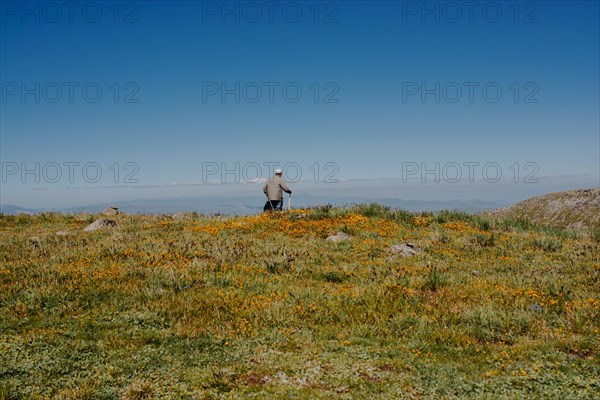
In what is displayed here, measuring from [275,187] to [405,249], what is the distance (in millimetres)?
10831

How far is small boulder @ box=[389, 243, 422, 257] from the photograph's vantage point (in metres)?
14.6

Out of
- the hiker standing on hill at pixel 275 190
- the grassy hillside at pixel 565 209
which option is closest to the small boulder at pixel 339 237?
the hiker standing on hill at pixel 275 190

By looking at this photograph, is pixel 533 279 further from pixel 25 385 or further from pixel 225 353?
pixel 25 385

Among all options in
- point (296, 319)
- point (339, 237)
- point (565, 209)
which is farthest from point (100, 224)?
point (565, 209)

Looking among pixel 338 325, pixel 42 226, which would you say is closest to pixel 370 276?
pixel 338 325

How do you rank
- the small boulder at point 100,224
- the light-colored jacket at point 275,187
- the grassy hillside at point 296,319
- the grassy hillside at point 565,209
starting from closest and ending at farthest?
1. the grassy hillside at point 296,319
2. the small boulder at point 100,224
3. the light-colored jacket at point 275,187
4. the grassy hillside at point 565,209

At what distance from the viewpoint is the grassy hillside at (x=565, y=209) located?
53541 millimetres

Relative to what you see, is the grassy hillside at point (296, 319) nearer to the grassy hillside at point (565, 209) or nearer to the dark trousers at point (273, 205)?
the dark trousers at point (273, 205)

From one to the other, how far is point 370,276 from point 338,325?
3619 millimetres

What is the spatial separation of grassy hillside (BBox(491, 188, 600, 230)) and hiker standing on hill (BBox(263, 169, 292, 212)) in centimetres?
3589

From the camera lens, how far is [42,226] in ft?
74.2

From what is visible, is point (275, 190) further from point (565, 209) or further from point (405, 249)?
point (565, 209)

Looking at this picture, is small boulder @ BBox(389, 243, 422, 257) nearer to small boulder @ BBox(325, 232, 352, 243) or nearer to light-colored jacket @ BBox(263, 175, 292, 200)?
A: small boulder @ BBox(325, 232, 352, 243)

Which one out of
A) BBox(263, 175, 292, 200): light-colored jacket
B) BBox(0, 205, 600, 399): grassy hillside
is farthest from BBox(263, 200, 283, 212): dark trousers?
BBox(0, 205, 600, 399): grassy hillside
